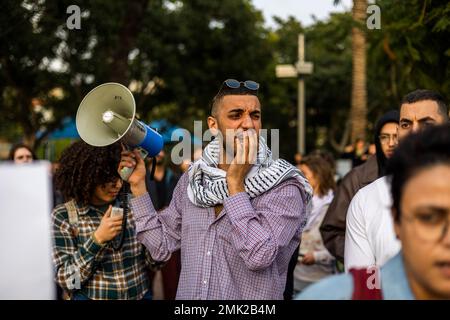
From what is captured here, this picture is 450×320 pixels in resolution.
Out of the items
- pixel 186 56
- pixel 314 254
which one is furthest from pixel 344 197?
pixel 186 56

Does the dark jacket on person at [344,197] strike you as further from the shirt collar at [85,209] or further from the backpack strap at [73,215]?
the backpack strap at [73,215]

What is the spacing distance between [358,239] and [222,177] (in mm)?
670

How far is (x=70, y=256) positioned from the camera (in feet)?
11.2

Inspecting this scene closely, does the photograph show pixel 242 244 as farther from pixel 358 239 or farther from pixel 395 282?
pixel 395 282

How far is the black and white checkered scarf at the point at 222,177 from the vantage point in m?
2.75

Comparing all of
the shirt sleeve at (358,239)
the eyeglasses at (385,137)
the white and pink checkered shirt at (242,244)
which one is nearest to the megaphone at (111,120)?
the white and pink checkered shirt at (242,244)

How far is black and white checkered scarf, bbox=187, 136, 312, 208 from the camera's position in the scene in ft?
9.01

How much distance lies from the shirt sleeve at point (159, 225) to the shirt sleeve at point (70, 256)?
0.35m

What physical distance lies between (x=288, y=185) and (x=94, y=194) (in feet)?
4.08

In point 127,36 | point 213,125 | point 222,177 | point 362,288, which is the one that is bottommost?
point 362,288

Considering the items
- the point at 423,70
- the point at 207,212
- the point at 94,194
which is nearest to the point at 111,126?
the point at 94,194

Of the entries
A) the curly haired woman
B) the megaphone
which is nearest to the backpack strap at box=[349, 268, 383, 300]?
the megaphone

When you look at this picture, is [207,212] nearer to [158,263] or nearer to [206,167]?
[206,167]

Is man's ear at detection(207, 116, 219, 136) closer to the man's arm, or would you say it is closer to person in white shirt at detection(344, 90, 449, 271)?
person in white shirt at detection(344, 90, 449, 271)
